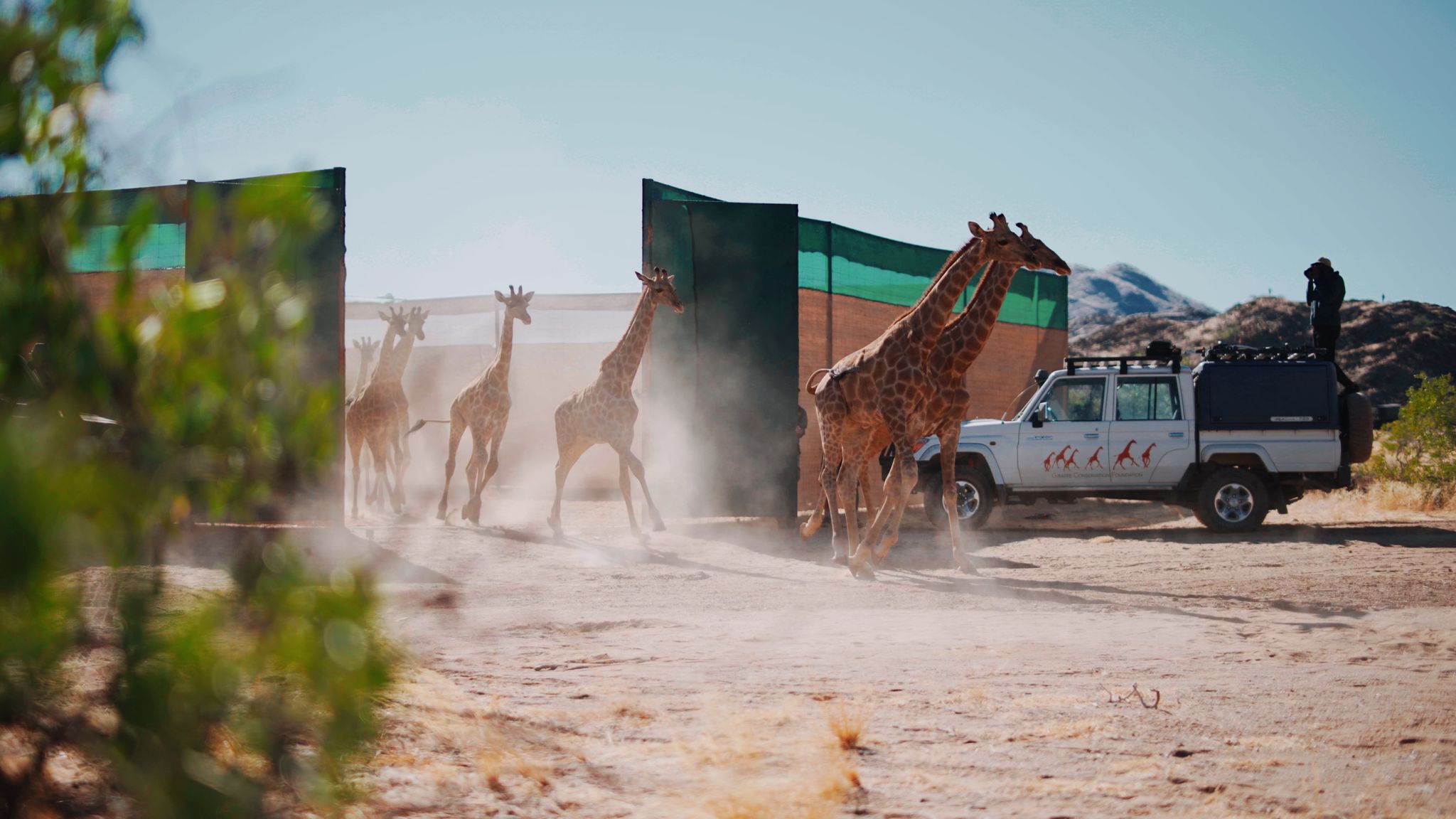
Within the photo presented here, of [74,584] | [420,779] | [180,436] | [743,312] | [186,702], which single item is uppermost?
[743,312]

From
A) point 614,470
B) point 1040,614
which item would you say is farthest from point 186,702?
point 614,470

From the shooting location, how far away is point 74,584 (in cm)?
141

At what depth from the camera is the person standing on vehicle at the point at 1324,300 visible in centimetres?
1366

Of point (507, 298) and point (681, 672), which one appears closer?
point (681, 672)

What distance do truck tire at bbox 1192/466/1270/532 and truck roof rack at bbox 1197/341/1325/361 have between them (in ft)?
4.48

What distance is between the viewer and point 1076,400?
13211mm

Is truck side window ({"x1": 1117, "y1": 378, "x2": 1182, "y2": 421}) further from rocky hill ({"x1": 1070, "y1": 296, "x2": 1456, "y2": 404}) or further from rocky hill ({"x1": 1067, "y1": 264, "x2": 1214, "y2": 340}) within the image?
rocky hill ({"x1": 1067, "y1": 264, "x2": 1214, "y2": 340})

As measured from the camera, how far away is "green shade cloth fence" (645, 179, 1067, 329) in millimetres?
15547

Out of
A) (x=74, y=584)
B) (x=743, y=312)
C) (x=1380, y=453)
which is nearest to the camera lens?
(x=74, y=584)

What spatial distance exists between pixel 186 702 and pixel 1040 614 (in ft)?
21.3

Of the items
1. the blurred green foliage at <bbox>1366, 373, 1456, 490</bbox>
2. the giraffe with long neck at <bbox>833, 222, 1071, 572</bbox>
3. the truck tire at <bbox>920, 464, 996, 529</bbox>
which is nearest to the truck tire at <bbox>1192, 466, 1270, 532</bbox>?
the truck tire at <bbox>920, 464, 996, 529</bbox>

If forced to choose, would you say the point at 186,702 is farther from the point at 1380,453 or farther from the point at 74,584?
the point at 1380,453

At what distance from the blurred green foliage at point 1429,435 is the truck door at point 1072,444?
667 cm

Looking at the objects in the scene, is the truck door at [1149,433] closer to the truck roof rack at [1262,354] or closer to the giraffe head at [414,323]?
the truck roof rack at [1262,354]
